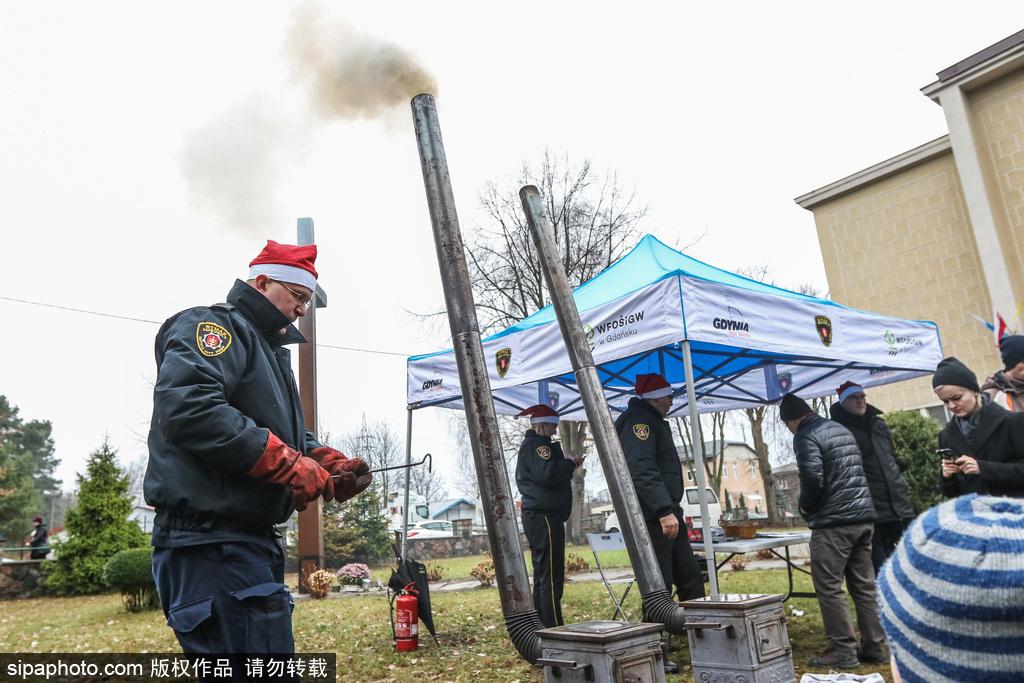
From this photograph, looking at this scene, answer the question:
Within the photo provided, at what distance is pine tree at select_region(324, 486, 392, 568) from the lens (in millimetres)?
22094

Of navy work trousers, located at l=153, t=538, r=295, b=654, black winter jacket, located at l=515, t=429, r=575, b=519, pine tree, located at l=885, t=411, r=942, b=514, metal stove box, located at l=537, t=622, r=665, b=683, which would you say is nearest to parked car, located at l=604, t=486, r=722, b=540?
black winter jacket, located at l=515, t=429, r=575, b=519

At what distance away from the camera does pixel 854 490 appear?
17.1 feet

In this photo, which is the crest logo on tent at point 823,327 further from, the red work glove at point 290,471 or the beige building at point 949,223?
the beige building at point 949,223

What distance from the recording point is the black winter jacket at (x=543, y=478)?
257 inches

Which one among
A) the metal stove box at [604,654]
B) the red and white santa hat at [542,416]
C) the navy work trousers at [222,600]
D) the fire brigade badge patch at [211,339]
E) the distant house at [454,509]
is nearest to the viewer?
the navy work trousers at [222,600]

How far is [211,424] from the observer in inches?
90.7

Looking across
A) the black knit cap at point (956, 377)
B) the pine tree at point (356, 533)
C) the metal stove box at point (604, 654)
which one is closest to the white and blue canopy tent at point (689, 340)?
the black knit cap at point (956, 377)

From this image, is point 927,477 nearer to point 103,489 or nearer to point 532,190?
point 532,190

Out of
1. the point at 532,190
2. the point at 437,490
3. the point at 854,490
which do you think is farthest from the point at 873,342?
the point at 437,490

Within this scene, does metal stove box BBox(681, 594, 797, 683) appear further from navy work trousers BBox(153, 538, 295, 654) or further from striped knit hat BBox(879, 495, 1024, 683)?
striped knit hat BBox(879, 495, 1024, 683)

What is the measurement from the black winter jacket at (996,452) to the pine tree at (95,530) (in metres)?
15.6

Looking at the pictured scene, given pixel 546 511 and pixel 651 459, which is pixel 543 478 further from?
pixel 651 459

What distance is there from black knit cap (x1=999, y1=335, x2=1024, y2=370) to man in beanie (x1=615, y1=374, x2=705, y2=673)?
2.35 meters

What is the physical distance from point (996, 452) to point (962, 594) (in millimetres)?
3821
